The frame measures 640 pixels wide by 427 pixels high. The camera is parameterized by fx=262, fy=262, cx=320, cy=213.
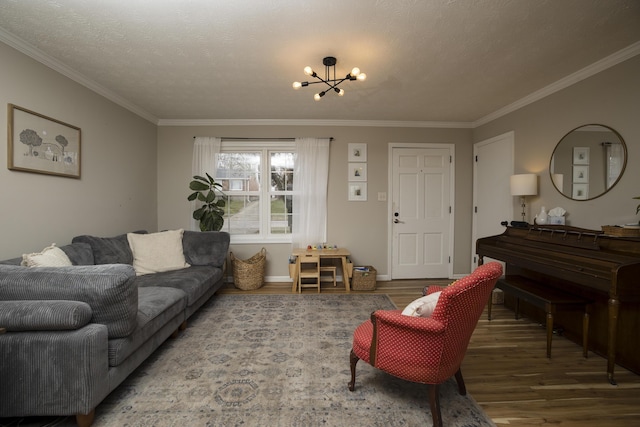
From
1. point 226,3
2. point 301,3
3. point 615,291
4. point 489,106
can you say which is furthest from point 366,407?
point 489,106

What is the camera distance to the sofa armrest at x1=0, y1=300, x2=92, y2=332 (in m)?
1.32

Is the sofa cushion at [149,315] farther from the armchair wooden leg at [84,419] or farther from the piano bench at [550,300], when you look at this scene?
the piano bench at [550,300]

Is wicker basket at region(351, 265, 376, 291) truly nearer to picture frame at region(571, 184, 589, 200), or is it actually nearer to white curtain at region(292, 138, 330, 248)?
white curtain at region(292, 138, 330, 248)

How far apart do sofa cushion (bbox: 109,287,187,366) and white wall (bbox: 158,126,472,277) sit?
1881 millimetres

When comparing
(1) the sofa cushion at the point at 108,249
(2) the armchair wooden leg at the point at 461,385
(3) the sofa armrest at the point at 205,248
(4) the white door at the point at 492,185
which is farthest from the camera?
(4) the white door at the point at 492,185

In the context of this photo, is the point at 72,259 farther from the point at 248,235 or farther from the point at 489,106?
the point at 489,106

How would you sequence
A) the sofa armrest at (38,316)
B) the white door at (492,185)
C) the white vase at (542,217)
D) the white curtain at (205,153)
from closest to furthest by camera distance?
the sofa armrest at (38,316)
the white vase at (542,217)
the white door at (492,185)
the white curtain at (205,153)

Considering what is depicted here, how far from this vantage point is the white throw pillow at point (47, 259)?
1.92 meters

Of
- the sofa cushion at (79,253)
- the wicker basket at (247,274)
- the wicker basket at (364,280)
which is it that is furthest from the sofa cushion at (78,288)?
the wicker basket at (364,280)

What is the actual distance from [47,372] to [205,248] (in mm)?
1999

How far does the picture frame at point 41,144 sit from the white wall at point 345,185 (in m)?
1.44

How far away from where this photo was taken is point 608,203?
2334 mm

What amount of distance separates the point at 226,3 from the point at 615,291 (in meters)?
3.15

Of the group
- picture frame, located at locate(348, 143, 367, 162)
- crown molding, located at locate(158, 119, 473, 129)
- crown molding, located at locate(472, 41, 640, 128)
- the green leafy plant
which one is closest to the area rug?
the green leafy plant
